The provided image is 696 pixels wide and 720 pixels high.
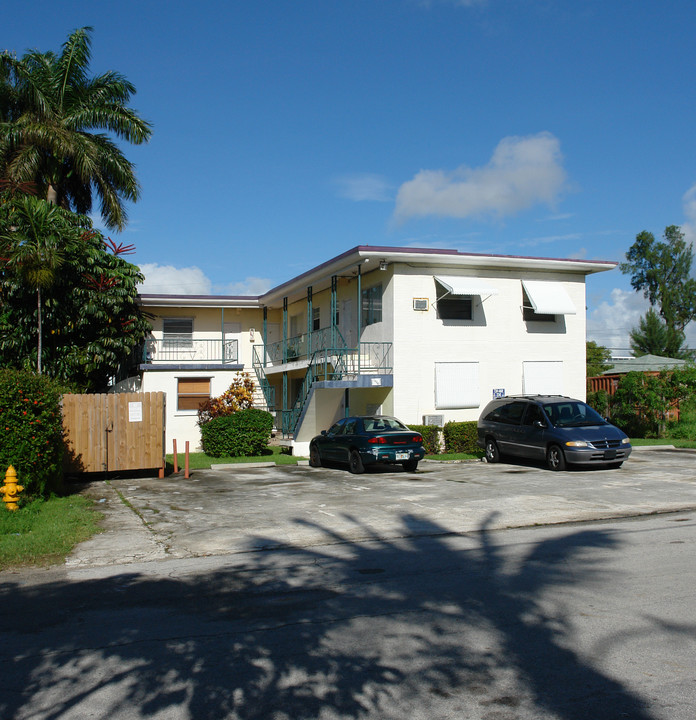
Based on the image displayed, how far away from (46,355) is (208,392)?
582cm

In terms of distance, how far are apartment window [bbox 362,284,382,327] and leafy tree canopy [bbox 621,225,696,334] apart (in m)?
38.8

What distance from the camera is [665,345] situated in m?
53.7

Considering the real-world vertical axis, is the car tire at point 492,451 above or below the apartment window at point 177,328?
below

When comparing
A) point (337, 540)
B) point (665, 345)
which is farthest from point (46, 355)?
point (665, 345)

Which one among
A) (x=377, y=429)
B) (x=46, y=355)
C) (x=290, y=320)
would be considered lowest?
(x=377, y=429)

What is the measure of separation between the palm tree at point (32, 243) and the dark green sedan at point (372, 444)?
800 centimetres

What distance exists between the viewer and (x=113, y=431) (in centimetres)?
1658

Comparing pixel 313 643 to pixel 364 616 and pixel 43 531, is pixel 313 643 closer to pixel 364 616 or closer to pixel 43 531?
pixel 364 616

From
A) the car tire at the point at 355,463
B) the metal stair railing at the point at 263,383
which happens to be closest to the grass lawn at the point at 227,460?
the car tire at the point at 355,463

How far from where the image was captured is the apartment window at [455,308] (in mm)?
22953

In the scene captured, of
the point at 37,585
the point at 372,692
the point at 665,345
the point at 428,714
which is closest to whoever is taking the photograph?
the point at 428,714

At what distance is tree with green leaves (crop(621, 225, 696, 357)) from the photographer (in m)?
55.8

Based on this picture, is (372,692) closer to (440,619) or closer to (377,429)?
(440,619)

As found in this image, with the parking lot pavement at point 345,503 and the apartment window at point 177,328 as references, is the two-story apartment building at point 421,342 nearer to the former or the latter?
the apartment window at point 177,328
